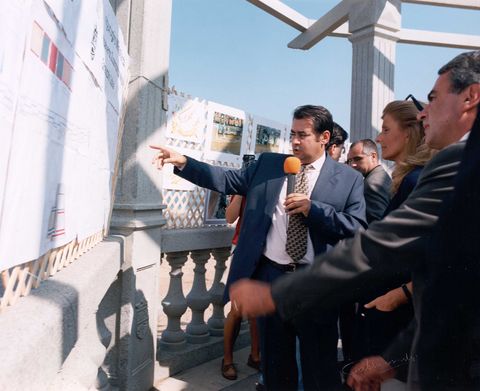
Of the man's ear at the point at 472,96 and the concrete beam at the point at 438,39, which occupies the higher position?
the concrete beam at the point at 438,39

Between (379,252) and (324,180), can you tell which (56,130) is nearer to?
(379,252)

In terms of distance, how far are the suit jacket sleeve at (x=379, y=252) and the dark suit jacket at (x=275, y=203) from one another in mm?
1273

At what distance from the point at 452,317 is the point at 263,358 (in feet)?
5.88

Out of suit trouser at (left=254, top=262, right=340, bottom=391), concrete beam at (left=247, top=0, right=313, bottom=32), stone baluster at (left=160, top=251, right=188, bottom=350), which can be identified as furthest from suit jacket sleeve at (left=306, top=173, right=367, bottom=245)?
concrete beam at (left=247, top=0, right=313, bottom=32)

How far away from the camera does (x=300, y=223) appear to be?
2586 millimetres

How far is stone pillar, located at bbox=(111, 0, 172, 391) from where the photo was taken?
2.72 meters

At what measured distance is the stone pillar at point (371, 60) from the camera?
21.9 feet

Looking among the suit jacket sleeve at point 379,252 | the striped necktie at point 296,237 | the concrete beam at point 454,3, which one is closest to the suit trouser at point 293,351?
the striped necktie at point 296,237

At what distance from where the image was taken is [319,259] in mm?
1229

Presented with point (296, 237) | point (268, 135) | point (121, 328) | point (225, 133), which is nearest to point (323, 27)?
point (268, 135)

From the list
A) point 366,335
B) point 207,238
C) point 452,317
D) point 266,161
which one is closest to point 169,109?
point 266,161

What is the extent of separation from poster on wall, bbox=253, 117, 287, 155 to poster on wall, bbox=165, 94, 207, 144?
789 mm

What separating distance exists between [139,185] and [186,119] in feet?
2.61

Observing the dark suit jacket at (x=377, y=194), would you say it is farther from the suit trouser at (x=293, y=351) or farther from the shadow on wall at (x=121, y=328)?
the shadow on wall at (x=121, y=328)
